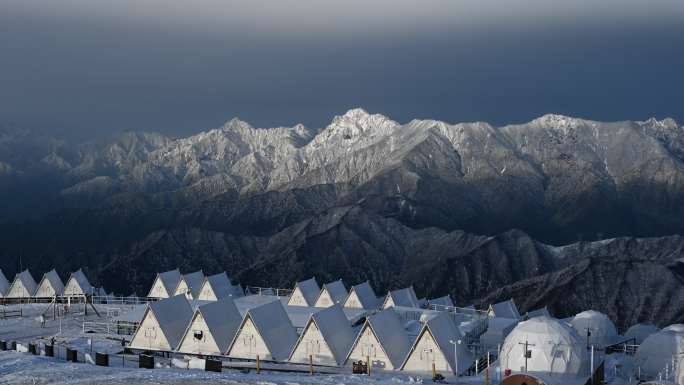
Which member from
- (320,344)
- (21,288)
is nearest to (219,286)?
(21,288)

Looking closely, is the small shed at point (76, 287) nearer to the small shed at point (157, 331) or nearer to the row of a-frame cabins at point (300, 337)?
the row of a-frame cabins at point (300, 337)

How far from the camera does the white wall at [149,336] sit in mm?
60656

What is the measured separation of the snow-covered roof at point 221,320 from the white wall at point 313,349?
6.45m

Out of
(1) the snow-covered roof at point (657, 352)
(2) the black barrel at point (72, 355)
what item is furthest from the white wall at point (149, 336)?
(1) the snow-covered roof at point (657, 352)

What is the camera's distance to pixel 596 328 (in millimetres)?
66812

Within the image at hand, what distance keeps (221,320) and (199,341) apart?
2599 millimetres

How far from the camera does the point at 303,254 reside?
18738 centimetres

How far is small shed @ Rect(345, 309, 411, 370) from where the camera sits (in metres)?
55.1

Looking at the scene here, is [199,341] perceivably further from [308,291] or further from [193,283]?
[193,283]

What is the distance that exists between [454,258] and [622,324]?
53002 mm

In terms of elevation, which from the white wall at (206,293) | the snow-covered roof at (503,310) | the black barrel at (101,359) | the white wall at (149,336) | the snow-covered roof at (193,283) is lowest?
the black barrel at (101,359)

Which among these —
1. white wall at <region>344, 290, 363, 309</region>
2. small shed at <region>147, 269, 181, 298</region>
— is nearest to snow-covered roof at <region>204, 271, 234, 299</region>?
small shed at <region>147, 269, 181, 298</region>

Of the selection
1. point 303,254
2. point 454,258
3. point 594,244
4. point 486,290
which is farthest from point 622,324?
point 303,254

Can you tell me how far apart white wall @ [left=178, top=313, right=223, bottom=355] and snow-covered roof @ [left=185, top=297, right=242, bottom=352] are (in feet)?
0.74
